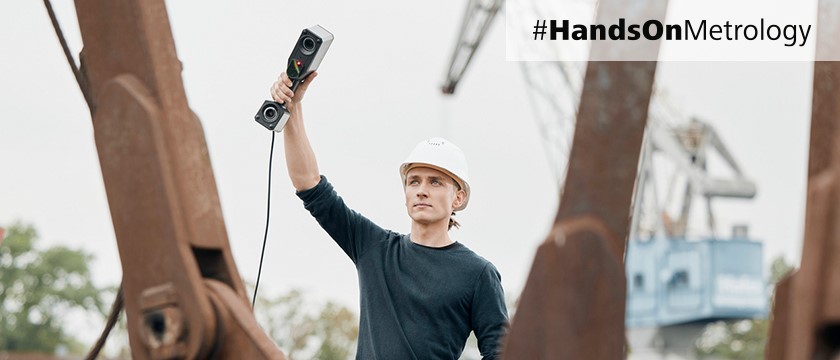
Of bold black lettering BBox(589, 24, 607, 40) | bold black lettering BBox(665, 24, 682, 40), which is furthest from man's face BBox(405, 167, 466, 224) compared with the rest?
bold black lettering BBox(589, 24, 607, 40)

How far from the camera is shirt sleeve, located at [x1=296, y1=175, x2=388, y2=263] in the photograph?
325 centimetres

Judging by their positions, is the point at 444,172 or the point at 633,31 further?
the point at 444,172

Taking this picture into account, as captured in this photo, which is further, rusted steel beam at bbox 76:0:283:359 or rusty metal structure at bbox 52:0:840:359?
rusted steel beam at bbox 76:0:283:359

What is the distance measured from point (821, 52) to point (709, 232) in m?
37.3

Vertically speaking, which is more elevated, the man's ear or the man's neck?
the man's ear

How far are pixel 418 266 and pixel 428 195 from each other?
22cm

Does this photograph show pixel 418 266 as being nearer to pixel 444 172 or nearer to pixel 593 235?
pixel 444 172

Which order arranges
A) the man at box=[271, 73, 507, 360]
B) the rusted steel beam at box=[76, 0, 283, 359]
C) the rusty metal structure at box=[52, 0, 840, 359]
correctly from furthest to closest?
1. the man at box=[271, 73, 507, 360]
2. the rusted steel beam at box=[76, 0, 283, 359]
3. the rusty metal structure at box=[52, 0, 840, 359]

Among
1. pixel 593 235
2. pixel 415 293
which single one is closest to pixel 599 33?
pixel 593 235

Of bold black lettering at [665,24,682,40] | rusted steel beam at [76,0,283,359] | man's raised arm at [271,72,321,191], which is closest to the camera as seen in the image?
rusted steel beam at [76,0,283,359]

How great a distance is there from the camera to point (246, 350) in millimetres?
1956

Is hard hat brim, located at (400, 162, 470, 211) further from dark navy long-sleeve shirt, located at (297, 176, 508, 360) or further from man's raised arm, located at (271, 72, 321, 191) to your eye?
man's raised arm, located at (271, 72, 321, 191)

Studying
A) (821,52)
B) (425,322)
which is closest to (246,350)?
(821,52)

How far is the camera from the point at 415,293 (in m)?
3.21
